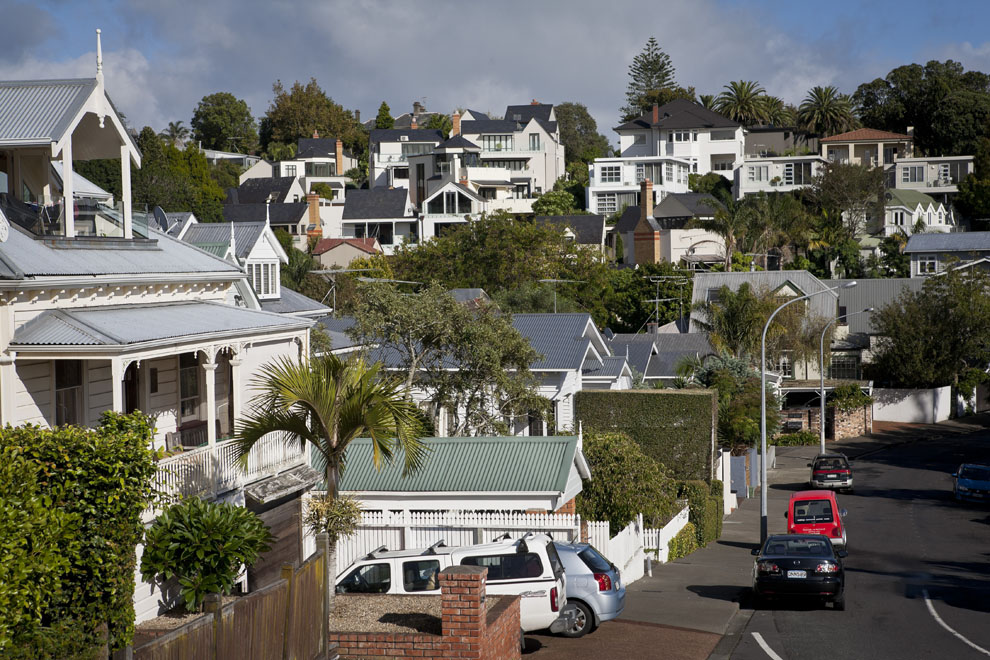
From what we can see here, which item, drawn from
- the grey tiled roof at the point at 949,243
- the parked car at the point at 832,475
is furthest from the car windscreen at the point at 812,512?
the grey tiled roof at the point at 949,243

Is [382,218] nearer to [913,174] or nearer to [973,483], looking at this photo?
[913,174]

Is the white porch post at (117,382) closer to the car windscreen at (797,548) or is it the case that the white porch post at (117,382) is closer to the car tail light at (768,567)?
the car tail light at (768,567)

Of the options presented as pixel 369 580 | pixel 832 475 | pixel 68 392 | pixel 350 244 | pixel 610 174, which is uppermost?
pixel 610 174

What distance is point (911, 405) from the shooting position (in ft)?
215

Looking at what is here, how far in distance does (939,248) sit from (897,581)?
2385 inches

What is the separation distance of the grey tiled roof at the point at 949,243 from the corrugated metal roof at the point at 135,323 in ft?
233

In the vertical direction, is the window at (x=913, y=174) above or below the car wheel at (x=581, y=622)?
above

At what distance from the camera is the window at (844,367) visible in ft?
229

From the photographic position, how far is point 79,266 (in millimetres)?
15828

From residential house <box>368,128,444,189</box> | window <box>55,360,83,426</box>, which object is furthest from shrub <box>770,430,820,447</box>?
residential house <box>368,128,444,189</box>

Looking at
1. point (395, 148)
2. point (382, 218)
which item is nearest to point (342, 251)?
point (382, 218)

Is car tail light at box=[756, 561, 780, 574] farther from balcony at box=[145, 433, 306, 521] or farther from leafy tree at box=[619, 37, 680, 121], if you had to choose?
leafy tree at box=[619, 37, 680, 121]

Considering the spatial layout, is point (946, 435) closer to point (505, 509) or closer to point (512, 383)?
point (512, 383)

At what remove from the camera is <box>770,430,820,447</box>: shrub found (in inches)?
2370
